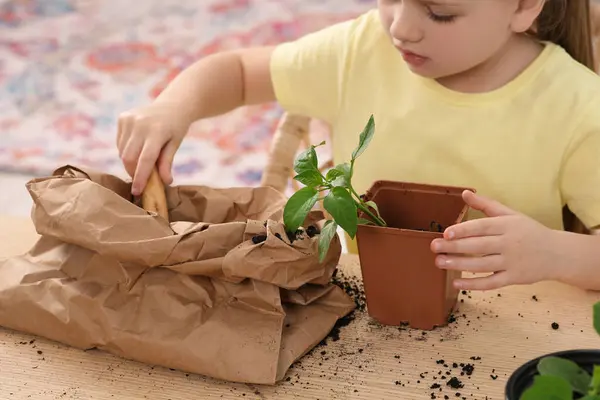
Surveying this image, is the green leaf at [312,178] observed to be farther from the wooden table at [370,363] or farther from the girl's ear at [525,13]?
the girl's ear at [525,13]

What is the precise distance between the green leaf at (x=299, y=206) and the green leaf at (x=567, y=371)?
0.92 ft

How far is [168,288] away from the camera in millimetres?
796

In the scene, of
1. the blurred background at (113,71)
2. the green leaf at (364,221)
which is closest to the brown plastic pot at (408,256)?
the green leaf at (364,221)

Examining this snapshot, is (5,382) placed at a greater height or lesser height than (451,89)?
lesser

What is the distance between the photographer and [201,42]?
7.91 feet

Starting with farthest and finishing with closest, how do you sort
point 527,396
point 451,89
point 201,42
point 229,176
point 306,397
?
point 201,42, point 229,176, point 451,89, point 306,397, point 527,396

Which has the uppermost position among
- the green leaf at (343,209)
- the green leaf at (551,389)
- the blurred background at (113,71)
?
the green leaf at (343,209)

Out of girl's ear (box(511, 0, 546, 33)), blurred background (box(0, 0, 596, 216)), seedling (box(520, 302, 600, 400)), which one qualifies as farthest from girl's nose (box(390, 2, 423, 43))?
blurred background (box(0, 0, 596, 216))

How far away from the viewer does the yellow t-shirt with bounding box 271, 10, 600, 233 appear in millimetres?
1021

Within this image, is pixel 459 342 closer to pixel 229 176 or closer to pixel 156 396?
pixel 156 396

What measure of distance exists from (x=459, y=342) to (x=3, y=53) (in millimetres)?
2161

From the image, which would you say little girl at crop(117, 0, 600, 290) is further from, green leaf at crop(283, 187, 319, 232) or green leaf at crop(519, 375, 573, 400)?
green leaf at crop(519, 375, 573, 400)

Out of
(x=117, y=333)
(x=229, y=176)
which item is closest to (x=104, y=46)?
(x=229, y=176)

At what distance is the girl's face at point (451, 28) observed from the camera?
35.4 inches
